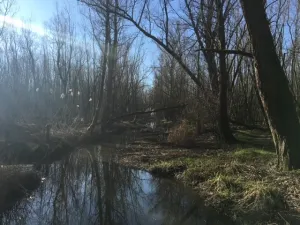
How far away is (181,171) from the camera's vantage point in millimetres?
12016

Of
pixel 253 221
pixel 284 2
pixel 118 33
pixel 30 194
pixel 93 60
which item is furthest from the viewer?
pixel 93 60

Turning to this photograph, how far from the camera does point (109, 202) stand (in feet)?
30.7

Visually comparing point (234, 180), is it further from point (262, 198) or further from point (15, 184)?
point (15, 184)

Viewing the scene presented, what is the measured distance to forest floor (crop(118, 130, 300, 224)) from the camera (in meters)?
7.16

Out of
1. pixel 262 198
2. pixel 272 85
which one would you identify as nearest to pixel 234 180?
pixel 262 198

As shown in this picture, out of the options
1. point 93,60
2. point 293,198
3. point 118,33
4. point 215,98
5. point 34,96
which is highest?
point 93,60

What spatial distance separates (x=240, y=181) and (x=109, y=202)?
358 cm

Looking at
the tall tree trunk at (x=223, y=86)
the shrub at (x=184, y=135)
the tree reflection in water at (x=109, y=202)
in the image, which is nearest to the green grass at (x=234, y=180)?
the tree reflection in water at (x=109, y=202)

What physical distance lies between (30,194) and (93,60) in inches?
1534

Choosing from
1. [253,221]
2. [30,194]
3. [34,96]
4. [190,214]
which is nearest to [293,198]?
[253,221]

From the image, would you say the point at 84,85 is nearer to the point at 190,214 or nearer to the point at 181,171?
the point at 181,171

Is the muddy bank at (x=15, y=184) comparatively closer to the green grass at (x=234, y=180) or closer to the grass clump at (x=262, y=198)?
the green grass at (x=234, y=180)

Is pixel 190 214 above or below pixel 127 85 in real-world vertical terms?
below

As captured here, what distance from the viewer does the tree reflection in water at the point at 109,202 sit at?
791 cm
